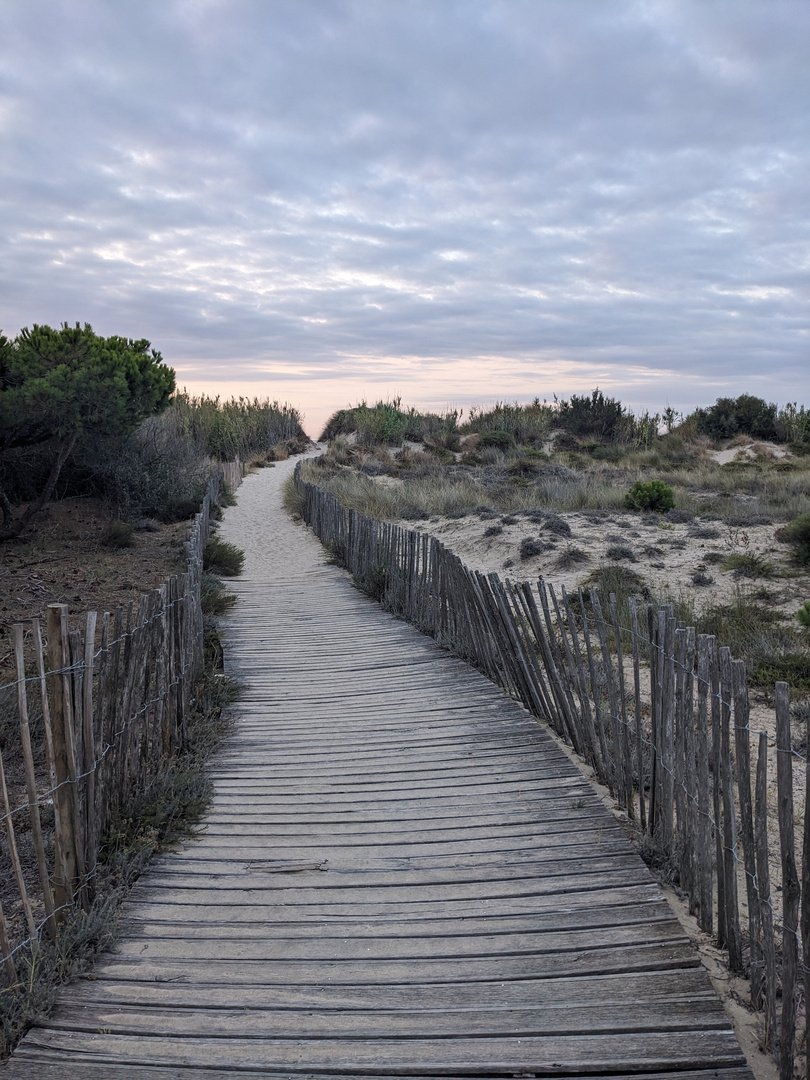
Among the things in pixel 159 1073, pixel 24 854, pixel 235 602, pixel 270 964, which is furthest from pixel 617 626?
pixel 235 602

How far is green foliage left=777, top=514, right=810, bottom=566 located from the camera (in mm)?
9562

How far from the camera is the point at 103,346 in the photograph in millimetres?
12344

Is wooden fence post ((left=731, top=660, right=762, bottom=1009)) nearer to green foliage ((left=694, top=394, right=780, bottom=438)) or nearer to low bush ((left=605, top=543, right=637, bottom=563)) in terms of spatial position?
low bush ((left=605, top=543, right=637, bottom=563))

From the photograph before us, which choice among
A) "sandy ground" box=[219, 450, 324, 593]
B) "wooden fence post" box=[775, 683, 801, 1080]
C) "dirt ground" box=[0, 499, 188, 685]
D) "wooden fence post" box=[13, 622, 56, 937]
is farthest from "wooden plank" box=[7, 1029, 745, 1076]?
"sandy ground" box=[219, 450, 324, 593]

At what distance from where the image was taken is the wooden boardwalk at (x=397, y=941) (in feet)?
7.18

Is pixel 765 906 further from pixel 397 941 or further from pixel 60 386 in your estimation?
pixel 60 386

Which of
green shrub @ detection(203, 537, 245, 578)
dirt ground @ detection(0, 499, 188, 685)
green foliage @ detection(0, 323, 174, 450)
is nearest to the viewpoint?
dirt ground @ detection(0, 499, 188, 685)

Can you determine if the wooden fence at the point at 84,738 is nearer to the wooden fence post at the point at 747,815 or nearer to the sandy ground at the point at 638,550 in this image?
the wooden fence post at the point at 747,815

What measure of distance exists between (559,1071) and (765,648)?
4975mm

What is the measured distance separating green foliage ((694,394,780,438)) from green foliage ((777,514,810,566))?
19.8 m

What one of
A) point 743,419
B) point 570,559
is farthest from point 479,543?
point 743,419

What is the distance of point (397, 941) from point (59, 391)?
10.5 m

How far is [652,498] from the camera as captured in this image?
47.8 ft

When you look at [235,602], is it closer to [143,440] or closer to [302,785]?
[302,785]
